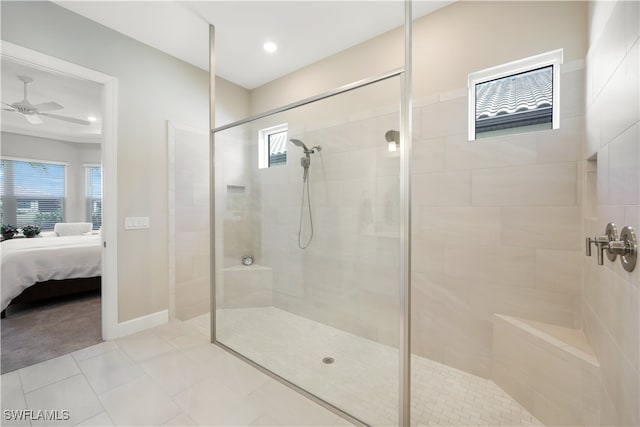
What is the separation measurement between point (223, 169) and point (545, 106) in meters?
2.46

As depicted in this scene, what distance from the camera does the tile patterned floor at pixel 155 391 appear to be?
1.50 meters

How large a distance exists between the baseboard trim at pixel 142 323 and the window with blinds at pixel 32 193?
5.18 metres

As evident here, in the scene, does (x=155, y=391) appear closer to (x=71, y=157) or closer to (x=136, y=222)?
(x=136, y=222)

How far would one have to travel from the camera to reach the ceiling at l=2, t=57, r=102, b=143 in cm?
317

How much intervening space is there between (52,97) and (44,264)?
2.51 m

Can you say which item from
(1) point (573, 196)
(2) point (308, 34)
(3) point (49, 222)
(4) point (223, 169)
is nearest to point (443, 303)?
(1) point (573, 196)

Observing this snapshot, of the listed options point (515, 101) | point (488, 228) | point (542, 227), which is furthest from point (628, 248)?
point (515, 101)

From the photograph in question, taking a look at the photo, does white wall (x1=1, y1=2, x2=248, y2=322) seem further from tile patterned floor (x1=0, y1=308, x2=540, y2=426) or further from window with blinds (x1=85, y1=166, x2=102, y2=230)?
window with blinds (x1=85, y1=166, x2=102, y2=230)

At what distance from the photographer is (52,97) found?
156 inches

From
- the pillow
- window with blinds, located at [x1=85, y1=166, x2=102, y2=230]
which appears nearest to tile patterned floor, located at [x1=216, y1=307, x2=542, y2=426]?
the pillow

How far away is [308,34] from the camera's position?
96.2 inches

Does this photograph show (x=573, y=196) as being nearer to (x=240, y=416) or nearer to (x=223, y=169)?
(x=240, y=416)

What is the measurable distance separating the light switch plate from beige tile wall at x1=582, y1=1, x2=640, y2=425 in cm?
322

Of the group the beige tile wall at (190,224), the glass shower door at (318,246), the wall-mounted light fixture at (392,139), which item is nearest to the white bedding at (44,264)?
the beige tile wall at (190,224)
